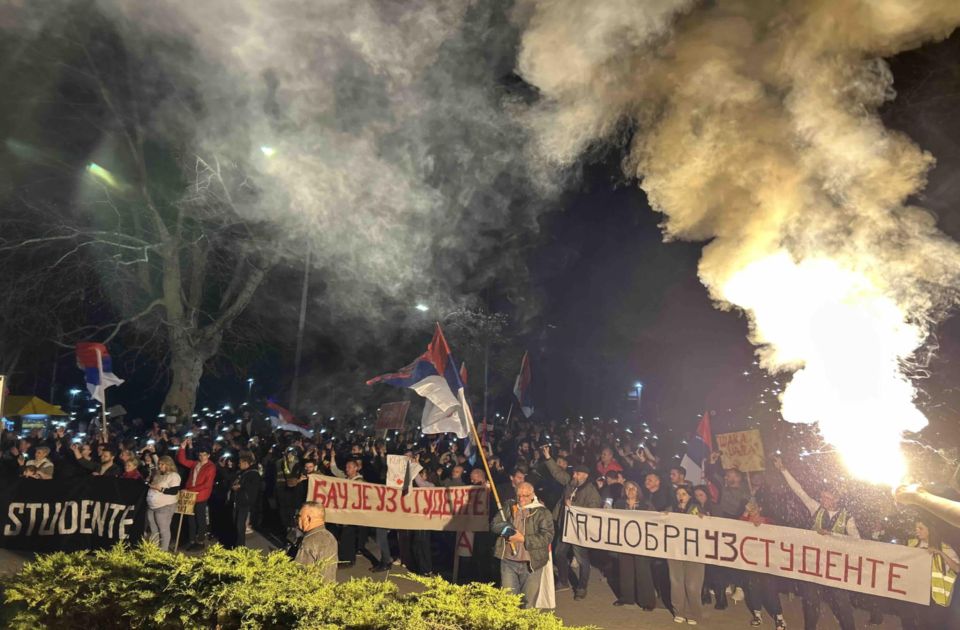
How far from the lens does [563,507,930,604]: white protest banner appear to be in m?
6.68

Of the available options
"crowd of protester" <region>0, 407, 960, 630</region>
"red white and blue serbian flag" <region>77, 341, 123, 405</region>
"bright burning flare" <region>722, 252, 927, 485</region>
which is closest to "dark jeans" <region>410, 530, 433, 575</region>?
"crowd of protester" <region>0, 407, 960, 630</region>

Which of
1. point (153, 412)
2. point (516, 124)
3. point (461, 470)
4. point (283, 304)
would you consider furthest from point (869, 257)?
point (153, 412)

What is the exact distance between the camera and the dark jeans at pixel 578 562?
338 inches

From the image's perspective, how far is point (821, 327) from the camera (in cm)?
631

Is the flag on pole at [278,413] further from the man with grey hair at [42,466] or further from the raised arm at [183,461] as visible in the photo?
the man with grey hair at [42,466]

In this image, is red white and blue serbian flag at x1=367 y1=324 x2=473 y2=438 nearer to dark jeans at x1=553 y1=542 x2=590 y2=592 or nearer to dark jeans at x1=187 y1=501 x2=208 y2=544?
dark jeans at x1=553 y1=542 x2=590 y2=592

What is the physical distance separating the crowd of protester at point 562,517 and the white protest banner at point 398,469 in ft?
0.97

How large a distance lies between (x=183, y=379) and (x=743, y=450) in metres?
17.0

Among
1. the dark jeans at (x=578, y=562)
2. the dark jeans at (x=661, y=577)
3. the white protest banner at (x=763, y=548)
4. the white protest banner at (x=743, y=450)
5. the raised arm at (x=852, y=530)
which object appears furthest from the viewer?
the white protest banner at (x=743, y=450)

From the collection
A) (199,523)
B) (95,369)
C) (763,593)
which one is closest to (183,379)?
(95,369)

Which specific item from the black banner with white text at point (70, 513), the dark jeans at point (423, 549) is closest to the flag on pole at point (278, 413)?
the black banner with white text at point (70, 513)

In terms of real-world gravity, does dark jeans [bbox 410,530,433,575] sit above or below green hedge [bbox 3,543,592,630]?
below

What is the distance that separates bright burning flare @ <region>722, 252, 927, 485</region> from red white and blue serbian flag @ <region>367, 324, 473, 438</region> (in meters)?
4.32

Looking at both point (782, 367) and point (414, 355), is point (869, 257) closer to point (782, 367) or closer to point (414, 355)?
point (782, 367)
